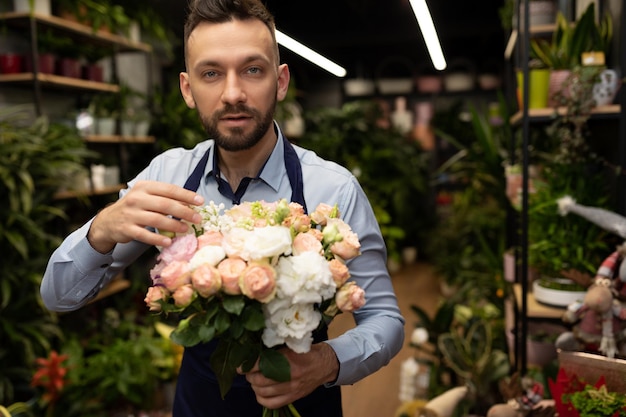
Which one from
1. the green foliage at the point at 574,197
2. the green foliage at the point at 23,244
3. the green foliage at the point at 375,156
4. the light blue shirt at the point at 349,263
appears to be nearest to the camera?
the light blue shirt at the point at 349,263

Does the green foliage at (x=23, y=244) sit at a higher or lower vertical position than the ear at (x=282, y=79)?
lower

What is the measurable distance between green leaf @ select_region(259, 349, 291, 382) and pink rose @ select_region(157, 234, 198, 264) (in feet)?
0.65

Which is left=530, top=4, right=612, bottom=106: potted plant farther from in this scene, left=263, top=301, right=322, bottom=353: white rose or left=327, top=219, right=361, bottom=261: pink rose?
left=263, top=301, right=322, bottom=353: white rose

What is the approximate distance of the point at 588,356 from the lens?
150cm

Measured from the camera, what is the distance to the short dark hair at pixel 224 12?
1.18 meters

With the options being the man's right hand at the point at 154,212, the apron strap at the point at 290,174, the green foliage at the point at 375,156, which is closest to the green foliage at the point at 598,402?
the apron strap at the point at 290,174

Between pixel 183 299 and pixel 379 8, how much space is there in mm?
7016

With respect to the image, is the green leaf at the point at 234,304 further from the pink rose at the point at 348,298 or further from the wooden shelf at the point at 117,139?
the wooden shelf at the point at 117,139

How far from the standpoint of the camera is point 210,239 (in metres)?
0.92

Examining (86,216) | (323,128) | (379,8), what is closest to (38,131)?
(86,216)

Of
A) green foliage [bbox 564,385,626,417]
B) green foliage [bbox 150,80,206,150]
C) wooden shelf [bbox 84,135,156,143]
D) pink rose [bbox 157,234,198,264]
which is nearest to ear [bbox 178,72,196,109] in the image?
pink rose [bbox 157,234,198,264]

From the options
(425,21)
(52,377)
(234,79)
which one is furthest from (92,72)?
(234,79)

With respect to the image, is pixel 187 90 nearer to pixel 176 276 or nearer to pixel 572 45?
pixel 176 276

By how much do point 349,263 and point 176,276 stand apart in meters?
0.50
